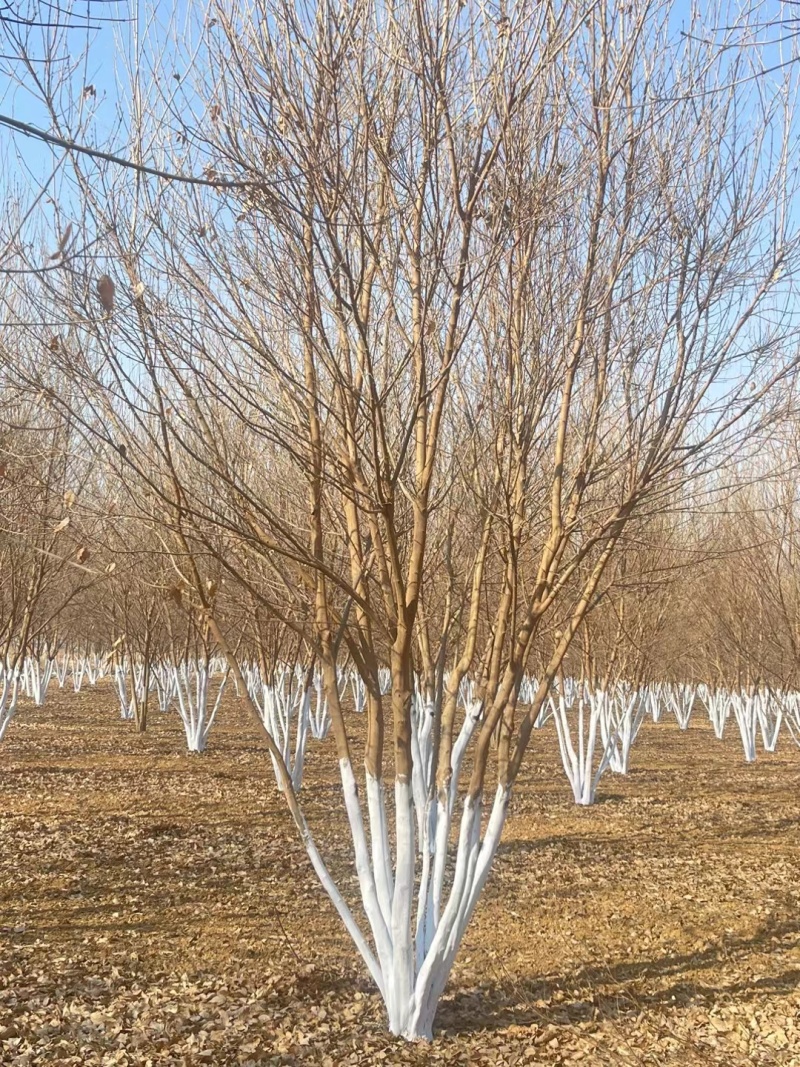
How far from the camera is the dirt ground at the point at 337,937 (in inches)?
161

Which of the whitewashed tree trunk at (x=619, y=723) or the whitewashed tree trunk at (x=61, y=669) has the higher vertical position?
the whitewashed tree trunk at (x=61, y=669)

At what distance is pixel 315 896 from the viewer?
652 centimetres

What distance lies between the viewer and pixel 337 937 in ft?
18.5

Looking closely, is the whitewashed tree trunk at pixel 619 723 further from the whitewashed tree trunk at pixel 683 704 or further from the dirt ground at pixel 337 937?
the whitewashed tree trunk at pixel 683 704

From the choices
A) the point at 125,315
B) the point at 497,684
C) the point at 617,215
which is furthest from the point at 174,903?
the point at 617,215

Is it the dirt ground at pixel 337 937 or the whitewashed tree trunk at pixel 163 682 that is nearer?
the dirt ground at pixel 337 937

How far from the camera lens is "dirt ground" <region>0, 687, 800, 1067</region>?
4078 mm

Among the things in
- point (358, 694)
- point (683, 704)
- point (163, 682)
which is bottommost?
point (683, 704)

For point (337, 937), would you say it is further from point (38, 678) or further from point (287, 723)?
point (38, 678)

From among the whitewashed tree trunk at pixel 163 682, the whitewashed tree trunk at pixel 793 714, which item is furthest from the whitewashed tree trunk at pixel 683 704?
the whitewashed tree trunk at pixel 163 682

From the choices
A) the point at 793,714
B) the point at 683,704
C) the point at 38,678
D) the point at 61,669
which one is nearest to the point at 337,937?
the point at 793,714

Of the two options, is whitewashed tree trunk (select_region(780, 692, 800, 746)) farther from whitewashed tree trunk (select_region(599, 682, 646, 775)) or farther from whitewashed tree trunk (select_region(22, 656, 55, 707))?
whitewashed tree trunk (select_region(22, 656, 55, 707))

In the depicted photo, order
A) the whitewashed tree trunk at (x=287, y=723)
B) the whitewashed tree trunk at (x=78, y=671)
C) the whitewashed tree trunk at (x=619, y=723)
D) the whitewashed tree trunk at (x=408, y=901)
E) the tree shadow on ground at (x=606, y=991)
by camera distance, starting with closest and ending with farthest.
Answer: the whitewashed tree trunk at (x=408, y=901) → the tree shadow on ground at (x=606, y=991) → the whitewashed tree trunk at (x=287, y=723) → the whitewashed tree trunk at (x=619, y=723) → the whitewashed tree trunk at (x=78, y=671)

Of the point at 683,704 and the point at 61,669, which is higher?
the point at 61,669
